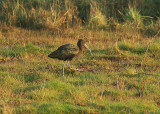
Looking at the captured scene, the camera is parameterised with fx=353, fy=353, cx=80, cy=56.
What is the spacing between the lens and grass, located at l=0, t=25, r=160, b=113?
607cm

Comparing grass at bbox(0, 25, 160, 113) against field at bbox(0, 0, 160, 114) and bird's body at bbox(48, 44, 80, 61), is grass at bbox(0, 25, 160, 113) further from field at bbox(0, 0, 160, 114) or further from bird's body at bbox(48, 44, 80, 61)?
bird's body at bbox(48, 44, 80, 61)

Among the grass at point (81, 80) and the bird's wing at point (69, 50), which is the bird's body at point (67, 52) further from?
the grass at point (81, 80)

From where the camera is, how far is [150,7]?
48.9ft

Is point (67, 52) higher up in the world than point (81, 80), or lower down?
higher up

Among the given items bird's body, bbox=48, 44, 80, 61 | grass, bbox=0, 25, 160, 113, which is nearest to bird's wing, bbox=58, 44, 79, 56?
bird's body, bbox=48, 44, 80, 61

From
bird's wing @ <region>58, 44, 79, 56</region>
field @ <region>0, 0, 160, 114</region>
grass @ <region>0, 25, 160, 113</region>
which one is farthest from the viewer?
bird's wing @ <region>58, 44, 79, 56</region>

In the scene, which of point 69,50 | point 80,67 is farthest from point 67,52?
point 80,67

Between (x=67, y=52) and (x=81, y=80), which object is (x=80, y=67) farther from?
(x=81, y=80)

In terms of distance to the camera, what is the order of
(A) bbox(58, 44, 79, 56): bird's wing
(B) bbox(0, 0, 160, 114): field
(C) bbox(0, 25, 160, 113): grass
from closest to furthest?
(C) bbox(0, 25, 160, 113): grass
(B) bbox(0, 0, 160, 114): field
(A) bbox(58, 44, 79, 56): bird's wing

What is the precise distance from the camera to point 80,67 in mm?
9195

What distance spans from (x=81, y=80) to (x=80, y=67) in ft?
4.75

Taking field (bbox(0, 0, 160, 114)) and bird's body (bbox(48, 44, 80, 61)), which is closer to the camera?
field (bbox(0, 0, 160, 114))

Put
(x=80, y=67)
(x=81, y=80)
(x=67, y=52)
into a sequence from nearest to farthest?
1. (x=81, y=80)
2. (x=67, y=52)
3. (x=80, y=67)

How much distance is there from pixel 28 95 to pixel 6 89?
1.87ft
